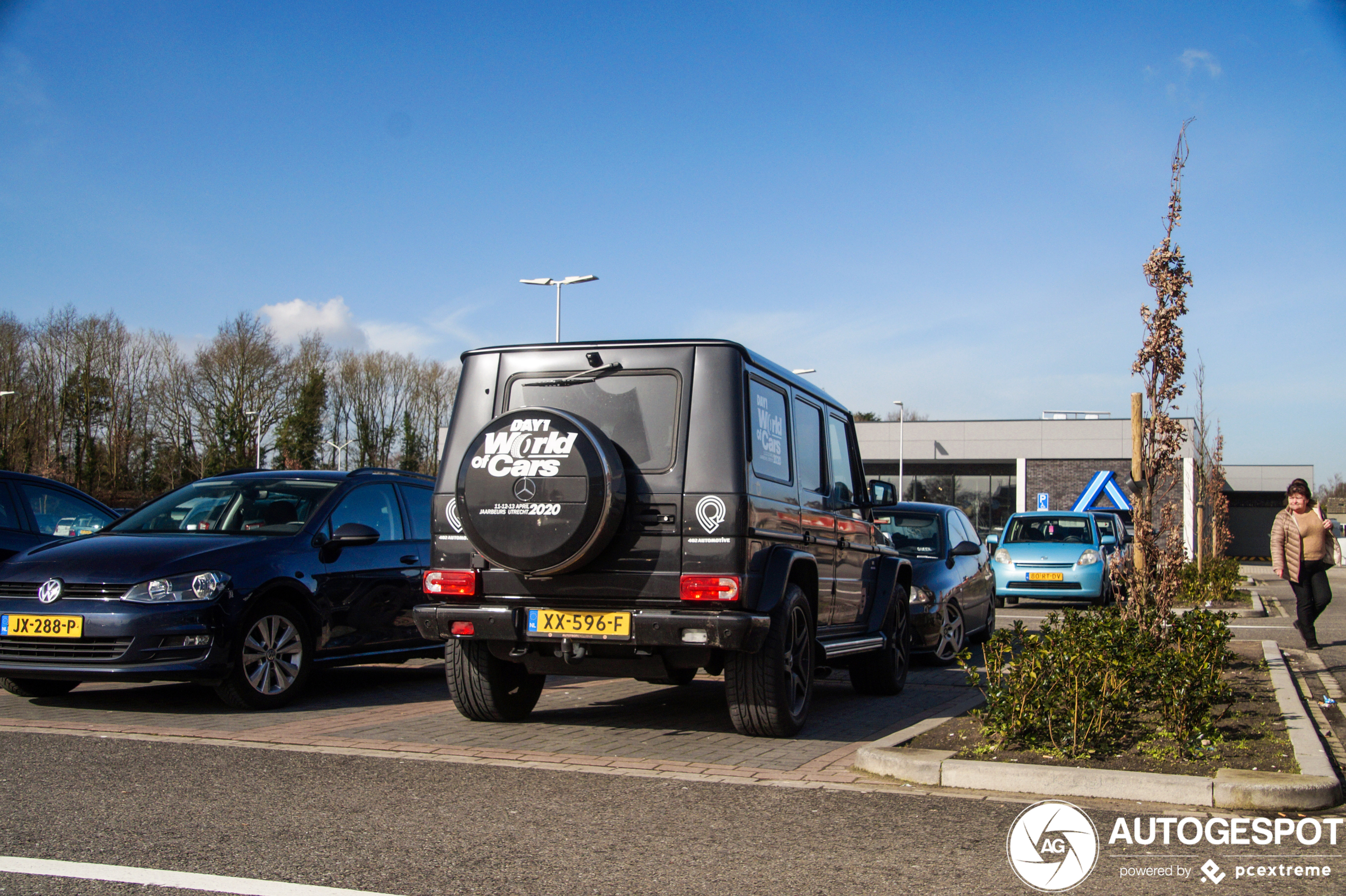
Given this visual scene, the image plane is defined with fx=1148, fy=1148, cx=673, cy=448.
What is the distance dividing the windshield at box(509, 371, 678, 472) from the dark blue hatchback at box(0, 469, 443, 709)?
8.51 ft

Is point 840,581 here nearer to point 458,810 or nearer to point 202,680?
point 458,810

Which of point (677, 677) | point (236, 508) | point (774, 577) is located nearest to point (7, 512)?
point (236, 508)

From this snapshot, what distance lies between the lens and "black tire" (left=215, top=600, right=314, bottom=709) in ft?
25.2

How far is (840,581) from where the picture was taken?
803 cm

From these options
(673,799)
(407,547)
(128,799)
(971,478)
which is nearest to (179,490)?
(407,547)

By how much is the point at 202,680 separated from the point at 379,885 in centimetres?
418

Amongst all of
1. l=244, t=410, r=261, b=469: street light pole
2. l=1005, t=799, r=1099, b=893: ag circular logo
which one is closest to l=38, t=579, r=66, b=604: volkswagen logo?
l=1005, t=799, r=1099, b=893: ag circular logo

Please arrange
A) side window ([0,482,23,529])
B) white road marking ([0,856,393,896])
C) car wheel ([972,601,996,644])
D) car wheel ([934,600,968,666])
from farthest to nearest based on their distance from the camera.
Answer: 1. car wheel ([972,601,996,644])
2. car wheel ([934,600,968,666])
3. side window ([0,482,23,529])
4. white road marking ([0,856,393,896])

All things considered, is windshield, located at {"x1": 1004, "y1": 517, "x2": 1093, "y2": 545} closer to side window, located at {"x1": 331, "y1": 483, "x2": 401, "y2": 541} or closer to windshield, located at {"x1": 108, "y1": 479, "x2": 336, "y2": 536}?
side window, located at {"x1": 331, "y1": 483, "x2": 401, "y2": 541}

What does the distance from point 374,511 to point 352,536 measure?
856 millimetres

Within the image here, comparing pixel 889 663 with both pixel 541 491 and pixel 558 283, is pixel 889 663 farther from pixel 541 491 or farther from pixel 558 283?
pixel 558 283

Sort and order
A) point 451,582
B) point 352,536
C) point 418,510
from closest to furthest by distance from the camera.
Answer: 1. point 451,582
2. point 352,536
3. point 418,510

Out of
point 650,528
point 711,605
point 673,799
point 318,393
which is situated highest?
point 318,393

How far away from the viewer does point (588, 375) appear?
6.66 meters
